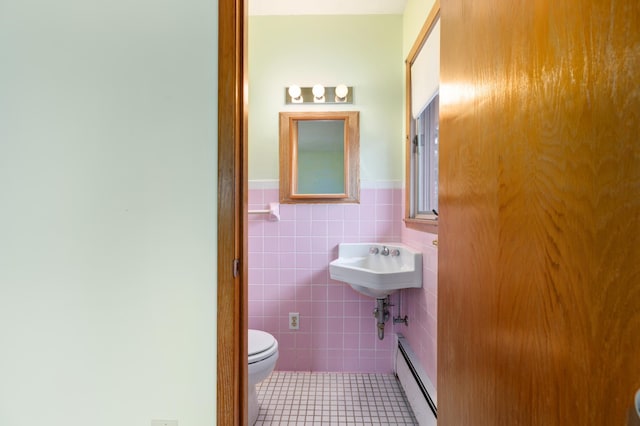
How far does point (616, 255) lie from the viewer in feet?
1.20

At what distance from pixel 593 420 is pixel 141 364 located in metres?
1.02

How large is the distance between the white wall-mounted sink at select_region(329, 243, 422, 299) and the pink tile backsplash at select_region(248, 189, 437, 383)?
91 millimetres

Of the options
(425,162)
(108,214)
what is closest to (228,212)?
(108,214)

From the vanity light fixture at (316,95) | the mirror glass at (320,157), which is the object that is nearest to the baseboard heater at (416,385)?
the mirror glass at (320,157)

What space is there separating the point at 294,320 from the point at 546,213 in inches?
75.6

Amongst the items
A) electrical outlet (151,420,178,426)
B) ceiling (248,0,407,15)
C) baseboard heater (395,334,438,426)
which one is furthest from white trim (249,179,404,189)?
electrical outlet (151,420,178,426)

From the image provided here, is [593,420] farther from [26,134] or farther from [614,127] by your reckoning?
[26,134]

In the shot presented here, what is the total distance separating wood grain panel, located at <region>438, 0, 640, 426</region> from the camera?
359 mm

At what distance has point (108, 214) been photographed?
0.92 metres

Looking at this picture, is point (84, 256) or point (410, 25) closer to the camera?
point (84, 256)

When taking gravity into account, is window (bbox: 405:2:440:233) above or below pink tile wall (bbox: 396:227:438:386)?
above

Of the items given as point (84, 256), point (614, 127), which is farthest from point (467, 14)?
point (84, 256)

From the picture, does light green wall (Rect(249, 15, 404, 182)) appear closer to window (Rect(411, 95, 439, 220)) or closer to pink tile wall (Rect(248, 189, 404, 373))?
window (Rect(411, 95, 439, 220))

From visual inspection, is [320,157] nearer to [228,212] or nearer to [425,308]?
[425,308]
